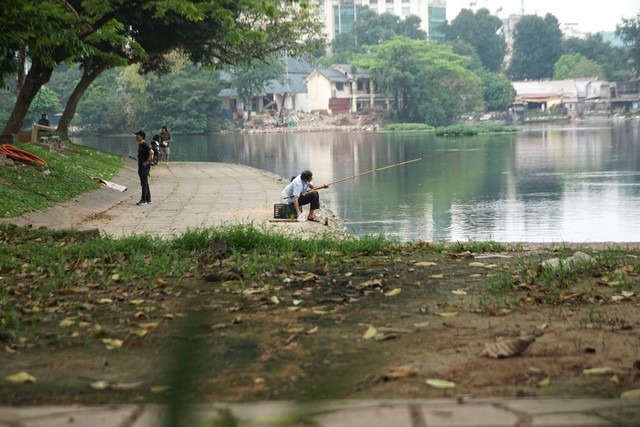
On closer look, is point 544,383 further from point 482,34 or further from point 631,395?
point 482,34

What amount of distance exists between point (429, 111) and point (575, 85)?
25.3 metres

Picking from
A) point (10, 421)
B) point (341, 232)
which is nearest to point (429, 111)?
point (341, 232)

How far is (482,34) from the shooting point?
108562 mm

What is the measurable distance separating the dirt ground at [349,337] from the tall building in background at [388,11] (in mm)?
119254

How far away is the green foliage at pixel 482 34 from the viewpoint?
108188mm

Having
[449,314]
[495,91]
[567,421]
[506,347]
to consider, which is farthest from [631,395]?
[495,91]

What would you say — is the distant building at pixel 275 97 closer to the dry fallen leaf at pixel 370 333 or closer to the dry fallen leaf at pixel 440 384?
the dry fallen leaf at pixel 370 333

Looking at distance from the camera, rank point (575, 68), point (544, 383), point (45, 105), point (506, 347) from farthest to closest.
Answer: point (575, 68), point (45, 105), point (506, 347), point (544, 383)

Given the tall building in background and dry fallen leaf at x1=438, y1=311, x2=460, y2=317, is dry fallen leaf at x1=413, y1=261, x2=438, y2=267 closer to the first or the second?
dry fallen leaf at x1=438, y1=311, x2=460, y2=317

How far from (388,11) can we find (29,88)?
106 meters

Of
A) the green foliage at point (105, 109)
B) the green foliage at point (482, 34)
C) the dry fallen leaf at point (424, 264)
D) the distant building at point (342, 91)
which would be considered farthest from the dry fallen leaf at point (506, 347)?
the green foliage at point (482, 34)

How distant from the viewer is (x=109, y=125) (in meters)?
82.9

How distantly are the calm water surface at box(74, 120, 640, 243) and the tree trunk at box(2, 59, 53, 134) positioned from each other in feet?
29.2

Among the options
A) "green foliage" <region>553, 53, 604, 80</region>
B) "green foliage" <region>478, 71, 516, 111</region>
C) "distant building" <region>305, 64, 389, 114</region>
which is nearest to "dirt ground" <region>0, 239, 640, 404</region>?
"distant building" <region>305, 64, 389, 114</region>
